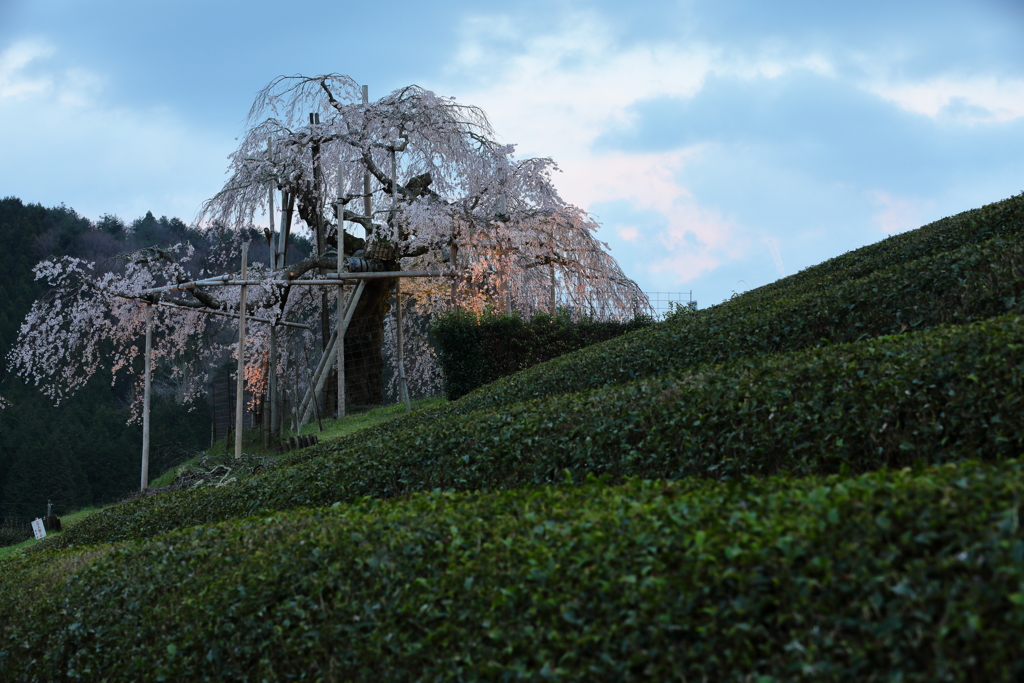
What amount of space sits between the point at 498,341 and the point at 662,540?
1103 centimetres

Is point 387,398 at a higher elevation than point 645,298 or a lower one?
lower

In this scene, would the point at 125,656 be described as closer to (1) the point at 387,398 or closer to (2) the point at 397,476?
(2) the point at 397,476

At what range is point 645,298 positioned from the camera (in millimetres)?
19719

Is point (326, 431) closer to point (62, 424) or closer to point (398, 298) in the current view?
point (398, 298)

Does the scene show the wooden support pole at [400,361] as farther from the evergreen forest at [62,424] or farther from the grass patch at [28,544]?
the evergreen forest at [62,424]

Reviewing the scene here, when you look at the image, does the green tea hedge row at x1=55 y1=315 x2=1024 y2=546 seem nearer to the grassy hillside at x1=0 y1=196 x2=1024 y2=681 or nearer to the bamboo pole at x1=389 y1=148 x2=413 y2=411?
the grassy hillside at x1=0 y1=196 x2=1024 y2=681

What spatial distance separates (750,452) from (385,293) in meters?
15.4

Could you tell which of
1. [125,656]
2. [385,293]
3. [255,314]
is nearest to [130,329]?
[255,314]

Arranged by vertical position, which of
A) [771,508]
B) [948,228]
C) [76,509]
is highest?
[948,228]

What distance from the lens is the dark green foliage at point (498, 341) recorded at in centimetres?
1412

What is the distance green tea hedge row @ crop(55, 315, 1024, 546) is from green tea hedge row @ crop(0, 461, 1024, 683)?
3.43 ft

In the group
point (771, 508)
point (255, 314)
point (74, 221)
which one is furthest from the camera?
point (74, 221)

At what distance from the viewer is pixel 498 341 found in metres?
14.1

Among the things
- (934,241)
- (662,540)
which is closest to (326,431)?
(934,241)
